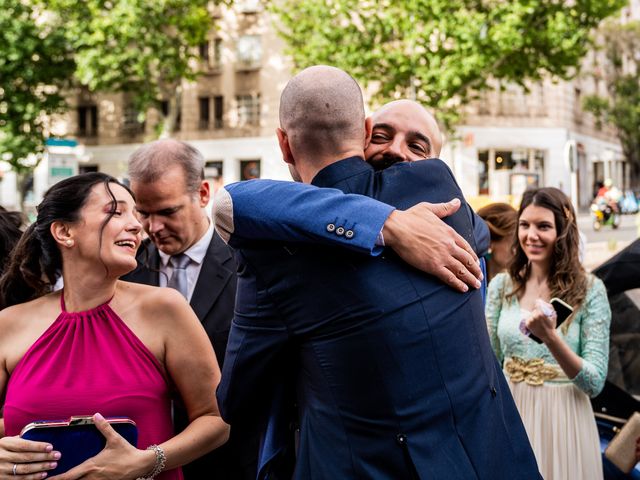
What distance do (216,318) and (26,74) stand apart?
3298cm

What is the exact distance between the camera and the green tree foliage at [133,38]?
3022cm

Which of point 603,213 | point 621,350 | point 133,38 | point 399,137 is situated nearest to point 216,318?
point 399,137

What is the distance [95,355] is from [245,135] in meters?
34.2

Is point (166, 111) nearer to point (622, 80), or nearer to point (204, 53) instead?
point (204, 53)

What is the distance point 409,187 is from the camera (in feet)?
6.35

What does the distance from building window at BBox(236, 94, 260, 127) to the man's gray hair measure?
32.7 metres

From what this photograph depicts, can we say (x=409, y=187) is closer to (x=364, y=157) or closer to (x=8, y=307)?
(x=364, y=157)

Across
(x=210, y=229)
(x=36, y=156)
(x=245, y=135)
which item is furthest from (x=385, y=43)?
(x=210, y=229)

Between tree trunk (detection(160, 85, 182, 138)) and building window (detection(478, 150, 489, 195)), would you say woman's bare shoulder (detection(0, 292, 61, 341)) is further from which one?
building window (detection(478, 150, 489, 195))

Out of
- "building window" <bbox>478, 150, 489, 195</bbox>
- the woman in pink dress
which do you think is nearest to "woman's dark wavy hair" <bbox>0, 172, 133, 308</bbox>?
the woman in pink dress

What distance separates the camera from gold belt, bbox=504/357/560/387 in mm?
3900

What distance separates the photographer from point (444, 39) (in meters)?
27.6

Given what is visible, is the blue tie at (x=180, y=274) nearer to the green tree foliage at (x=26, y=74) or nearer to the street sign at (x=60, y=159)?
the street sign at (x=60, y=159)

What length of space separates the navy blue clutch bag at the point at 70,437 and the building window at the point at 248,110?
3418 cm
